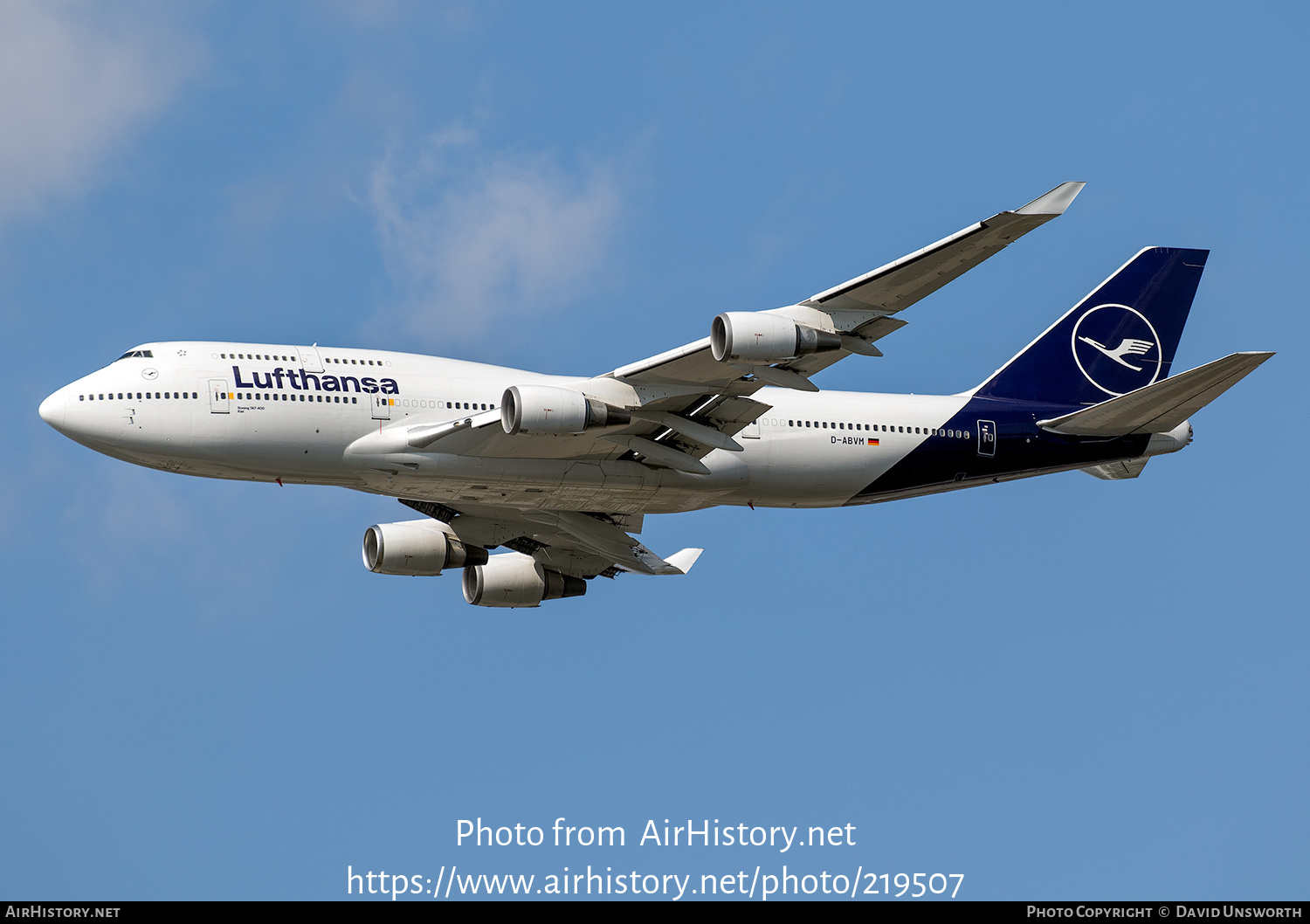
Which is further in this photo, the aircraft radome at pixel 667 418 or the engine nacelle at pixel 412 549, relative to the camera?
the engine nacelle at pixel 412 549

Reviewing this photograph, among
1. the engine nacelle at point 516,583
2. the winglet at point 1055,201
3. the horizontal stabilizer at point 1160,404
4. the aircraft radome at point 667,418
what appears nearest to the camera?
the winglet at point 1055,201

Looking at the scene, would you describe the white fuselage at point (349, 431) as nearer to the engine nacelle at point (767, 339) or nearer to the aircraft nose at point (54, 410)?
the aircraft nose at point (54, 410)

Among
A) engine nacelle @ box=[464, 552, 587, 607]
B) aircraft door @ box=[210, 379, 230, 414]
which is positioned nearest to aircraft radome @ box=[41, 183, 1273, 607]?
aircraft door @ box=[210, 379, 230, 414]

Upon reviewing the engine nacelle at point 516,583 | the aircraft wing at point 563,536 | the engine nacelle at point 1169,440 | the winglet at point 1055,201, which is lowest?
the engine nacelle at point 516,583

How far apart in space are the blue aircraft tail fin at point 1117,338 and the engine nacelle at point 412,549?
16.1 metres

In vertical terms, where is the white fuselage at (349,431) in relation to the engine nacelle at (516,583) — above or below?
above

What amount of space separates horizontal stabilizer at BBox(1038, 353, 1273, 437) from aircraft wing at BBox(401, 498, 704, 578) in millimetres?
12259

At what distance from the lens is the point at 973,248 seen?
33.7 m

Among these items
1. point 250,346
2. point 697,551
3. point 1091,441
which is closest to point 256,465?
point 250,346

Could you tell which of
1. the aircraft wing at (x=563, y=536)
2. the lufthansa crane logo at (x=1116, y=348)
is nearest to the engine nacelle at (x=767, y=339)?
the aircraft wing at (x=563, y=536)

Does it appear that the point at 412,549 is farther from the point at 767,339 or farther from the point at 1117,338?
the point at 1117,338

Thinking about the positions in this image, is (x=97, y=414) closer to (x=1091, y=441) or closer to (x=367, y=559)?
(x=367, y=559)

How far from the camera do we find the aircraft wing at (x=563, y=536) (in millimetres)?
44781

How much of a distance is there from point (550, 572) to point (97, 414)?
1539cm
